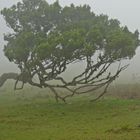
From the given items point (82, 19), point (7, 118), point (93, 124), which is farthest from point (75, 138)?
point (82, 19)

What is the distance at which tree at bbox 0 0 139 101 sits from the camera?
119ft

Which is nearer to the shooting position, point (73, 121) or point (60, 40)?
point (73, 121)

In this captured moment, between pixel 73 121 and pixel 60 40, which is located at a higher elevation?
pixel 60 40

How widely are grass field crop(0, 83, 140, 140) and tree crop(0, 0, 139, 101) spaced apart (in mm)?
2334

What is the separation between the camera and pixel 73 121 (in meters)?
30.5

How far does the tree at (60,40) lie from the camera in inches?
1422

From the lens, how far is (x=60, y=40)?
117ft

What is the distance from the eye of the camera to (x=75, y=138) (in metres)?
24.3

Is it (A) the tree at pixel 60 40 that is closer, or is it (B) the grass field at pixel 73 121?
(B) the grass field at pixel 73 121

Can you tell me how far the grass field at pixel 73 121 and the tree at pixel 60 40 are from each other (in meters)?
2.33

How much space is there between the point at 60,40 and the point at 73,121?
7396 millimetres

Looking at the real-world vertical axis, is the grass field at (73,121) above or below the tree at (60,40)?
below

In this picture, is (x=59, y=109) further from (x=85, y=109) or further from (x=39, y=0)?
(x=39, y=0)

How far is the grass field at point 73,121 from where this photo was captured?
2530cm
